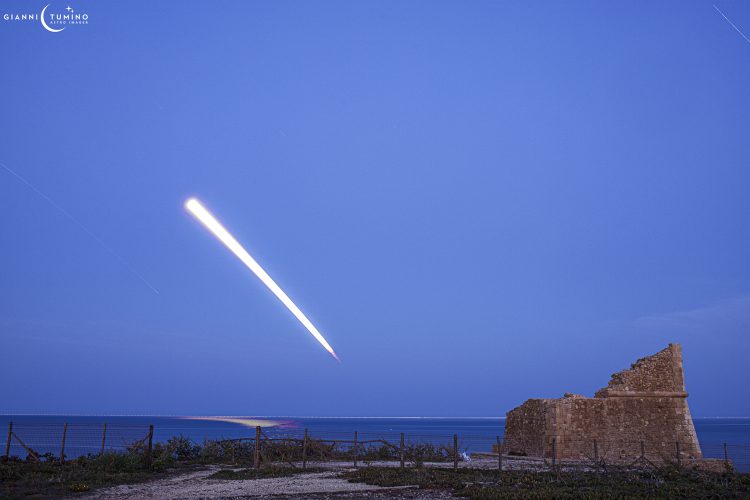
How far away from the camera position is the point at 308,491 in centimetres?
1636

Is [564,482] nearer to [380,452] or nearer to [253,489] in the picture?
[253,489]

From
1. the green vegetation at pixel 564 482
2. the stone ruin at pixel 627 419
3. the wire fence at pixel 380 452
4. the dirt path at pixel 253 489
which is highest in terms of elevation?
the stone ruin at pixel 627 419

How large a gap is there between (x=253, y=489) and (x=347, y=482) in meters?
2.85

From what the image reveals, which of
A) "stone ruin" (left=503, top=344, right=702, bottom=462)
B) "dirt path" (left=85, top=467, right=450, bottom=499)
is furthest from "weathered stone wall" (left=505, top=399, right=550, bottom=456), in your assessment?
"dirt path" (left=85, top=467, right=450, bottom=499)

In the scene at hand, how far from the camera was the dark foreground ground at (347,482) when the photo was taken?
1579cm

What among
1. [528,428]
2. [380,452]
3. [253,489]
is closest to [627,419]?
[528,428]

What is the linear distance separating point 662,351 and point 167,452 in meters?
20.2

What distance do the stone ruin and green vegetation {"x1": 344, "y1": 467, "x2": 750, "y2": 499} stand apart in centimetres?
504

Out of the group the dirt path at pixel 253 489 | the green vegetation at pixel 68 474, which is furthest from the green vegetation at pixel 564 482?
the green vegetation at pixel 68 474

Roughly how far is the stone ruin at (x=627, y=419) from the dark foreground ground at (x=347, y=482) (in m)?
4.81

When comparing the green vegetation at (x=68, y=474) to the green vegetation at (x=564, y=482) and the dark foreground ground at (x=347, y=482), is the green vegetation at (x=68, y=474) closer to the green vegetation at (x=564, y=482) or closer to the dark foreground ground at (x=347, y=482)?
the dark foreground ground at (x=347, y=482)

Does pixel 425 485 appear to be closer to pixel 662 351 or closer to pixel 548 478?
pixel 548 478

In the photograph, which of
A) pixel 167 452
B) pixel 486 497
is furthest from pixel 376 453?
pixel 486 497

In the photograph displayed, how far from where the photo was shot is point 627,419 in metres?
26.5
